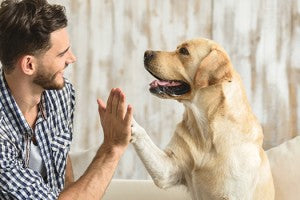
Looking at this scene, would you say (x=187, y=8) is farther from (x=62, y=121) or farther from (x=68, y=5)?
(x=62, y=121)

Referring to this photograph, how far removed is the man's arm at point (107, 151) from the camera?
1812 millimetres

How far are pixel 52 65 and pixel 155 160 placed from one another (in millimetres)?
513

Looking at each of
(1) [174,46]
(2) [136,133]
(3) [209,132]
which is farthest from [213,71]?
(1) [174,46]

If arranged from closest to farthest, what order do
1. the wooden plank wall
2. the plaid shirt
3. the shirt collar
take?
1. the plaid shirt
2. the shirt collar
3. the wooden plank wall

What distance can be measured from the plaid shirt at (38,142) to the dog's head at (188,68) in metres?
0.33

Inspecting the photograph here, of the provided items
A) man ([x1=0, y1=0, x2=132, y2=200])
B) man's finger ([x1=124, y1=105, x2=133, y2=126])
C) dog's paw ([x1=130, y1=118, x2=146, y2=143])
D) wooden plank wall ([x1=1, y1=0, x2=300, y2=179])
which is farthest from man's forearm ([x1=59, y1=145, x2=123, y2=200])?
wooden plank wall ([x1=1, y1=0, x2=300, y2=179])

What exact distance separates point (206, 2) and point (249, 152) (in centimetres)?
94

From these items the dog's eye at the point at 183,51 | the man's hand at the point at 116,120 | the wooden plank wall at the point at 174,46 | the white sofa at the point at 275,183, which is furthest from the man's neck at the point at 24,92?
the wooden plank wall at the point at 174,46

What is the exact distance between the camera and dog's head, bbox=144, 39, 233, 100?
6.97 ft

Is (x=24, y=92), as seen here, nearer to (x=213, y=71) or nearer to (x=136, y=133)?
(x=136, y=133)

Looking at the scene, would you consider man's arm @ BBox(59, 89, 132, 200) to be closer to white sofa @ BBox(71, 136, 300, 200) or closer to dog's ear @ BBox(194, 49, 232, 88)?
dog's ear @ BBox(194, 49, 232, 88)

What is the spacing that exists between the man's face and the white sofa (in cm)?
77

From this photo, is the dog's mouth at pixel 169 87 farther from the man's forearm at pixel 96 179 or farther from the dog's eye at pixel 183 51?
the man's forearm at pixel 96 179

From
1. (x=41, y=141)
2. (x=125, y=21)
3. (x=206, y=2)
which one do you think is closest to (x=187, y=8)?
(x=206, y=2)
